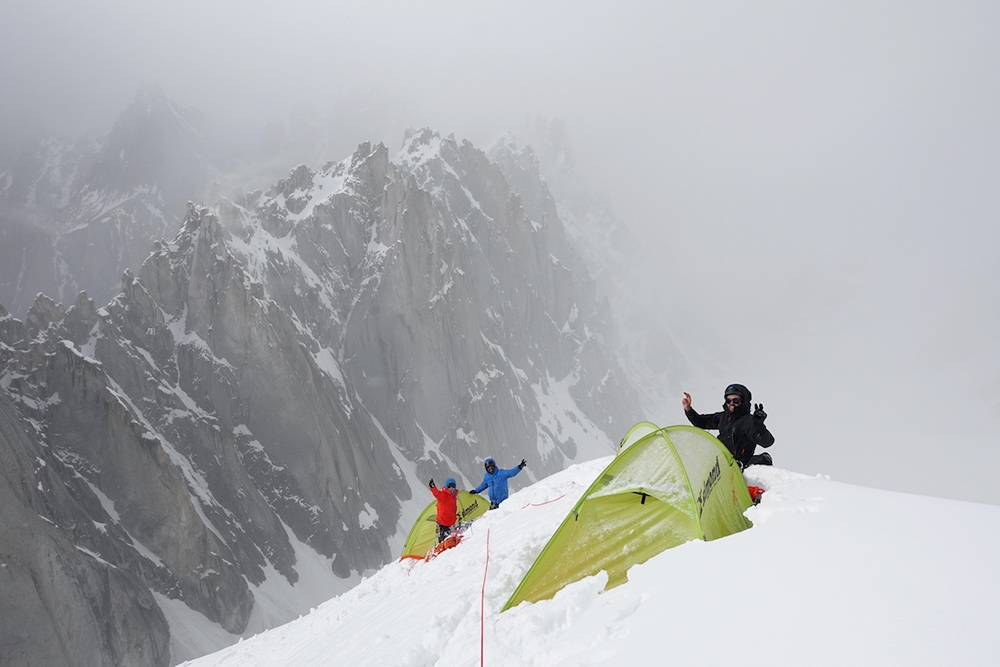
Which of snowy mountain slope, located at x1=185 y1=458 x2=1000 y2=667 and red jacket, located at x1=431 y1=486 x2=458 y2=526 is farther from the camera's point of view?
red jacket, located at x1=431 y1=486 x2=458 y2=526

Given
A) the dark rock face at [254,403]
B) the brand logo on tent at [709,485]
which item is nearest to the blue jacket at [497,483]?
the brand logo on tent at [709,485]

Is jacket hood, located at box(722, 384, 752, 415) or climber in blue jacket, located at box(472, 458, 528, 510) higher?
jacket hood, located at box(722, 384, 752, 415)

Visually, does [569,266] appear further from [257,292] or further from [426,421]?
[257,292]

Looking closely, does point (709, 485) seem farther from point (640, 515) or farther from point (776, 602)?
point (776, 602)

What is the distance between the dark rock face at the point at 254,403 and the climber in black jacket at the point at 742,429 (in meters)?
42.4

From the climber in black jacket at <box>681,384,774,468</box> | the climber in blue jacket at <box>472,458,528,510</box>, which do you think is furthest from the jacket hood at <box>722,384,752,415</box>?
the climber in blue jacket at <box>472,458,528,510</box>

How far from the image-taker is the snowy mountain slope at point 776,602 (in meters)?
3.20

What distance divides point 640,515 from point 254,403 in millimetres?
67477

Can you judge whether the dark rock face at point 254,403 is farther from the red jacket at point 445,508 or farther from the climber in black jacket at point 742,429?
the climber in black jacket at point 742,429

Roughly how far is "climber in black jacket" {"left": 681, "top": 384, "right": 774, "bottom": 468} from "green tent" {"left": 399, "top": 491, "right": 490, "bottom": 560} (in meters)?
10.5

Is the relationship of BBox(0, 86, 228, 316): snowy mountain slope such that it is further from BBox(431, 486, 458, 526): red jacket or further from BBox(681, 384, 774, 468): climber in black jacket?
BBox(681, 384, 774, 468): climber in black jacket

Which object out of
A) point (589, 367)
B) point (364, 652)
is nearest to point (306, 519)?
point (364, 652)

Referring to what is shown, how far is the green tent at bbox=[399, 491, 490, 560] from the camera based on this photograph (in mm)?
17562

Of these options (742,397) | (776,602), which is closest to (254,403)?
(742,397)
